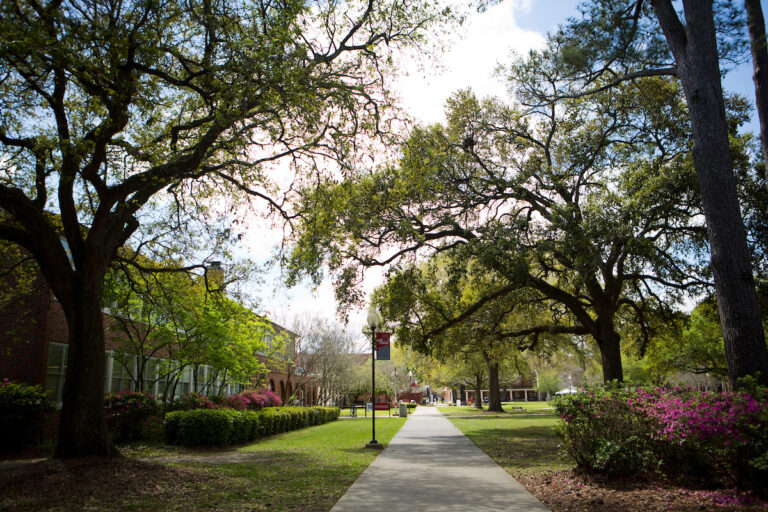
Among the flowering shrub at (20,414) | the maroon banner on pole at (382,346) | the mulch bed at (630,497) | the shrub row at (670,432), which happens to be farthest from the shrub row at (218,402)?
the shrub row at (670,432)

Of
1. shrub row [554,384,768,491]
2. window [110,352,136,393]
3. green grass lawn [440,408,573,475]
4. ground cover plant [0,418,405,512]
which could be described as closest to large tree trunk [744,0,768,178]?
shrub row [554,384,768,491]

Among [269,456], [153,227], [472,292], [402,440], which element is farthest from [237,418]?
[472,292]

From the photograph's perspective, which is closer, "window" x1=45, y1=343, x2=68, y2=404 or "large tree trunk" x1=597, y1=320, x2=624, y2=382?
"window" x1=45, y1=343, x2=68, y2=404

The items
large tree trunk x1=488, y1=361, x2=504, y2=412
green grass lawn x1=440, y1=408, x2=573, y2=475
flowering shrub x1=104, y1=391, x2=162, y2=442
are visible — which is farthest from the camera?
large tree trunk x1=488, y1=361, x2=504, y2=412

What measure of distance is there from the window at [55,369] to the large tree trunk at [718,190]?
18.0 m

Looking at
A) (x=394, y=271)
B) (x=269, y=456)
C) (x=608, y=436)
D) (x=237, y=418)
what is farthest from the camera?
(x=394, y=271)

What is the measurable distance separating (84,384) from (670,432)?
9302 millimetres

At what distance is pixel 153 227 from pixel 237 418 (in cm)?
650

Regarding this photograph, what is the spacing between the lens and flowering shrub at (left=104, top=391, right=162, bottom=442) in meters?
14.8

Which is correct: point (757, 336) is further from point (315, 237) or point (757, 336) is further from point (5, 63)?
point (5, 63)

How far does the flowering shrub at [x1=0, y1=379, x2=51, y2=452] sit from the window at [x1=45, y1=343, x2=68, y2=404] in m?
2.79

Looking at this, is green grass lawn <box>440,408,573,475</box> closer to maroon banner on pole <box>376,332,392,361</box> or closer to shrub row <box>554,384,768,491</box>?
shrub row <box>554,384,768,491</box>

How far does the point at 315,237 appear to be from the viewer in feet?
41.5

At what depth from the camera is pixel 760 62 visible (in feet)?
27.7
